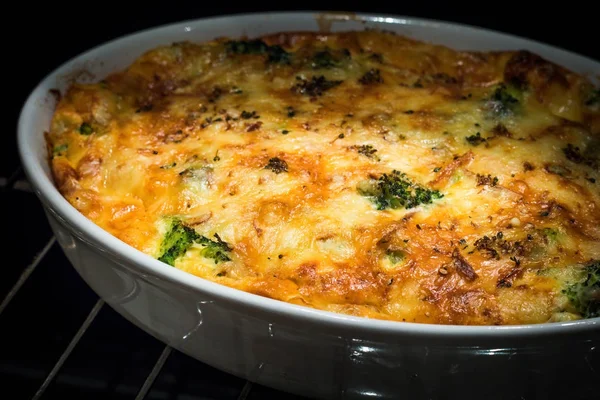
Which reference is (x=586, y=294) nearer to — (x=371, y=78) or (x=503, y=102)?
(x=503, y=102)

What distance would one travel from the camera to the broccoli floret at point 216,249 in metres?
2.19

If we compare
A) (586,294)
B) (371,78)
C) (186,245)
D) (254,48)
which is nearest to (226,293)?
(186,245)

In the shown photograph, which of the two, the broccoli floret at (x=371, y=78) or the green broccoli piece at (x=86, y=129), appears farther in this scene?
the broccoli floret at (x=371, y=78)

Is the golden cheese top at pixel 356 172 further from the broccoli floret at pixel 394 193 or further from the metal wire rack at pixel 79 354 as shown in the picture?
the metal wire rack at pixel 79 354

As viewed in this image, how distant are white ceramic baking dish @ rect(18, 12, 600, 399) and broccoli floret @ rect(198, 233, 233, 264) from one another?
21 centimetres

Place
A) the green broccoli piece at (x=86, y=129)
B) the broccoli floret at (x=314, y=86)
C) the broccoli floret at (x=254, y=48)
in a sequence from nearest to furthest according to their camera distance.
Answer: the green broccoli piece at (x=86, y=129) < the broccoli floret at (x=314, y=86) < the broccoli floret at (x=254, y=48)

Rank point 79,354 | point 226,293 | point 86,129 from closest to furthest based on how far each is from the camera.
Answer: point 226,293, point 86,129, point 79,354

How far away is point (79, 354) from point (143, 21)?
8.81 ft

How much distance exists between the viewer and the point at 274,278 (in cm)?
213

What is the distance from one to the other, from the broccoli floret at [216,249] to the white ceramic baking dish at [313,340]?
21 centimetres

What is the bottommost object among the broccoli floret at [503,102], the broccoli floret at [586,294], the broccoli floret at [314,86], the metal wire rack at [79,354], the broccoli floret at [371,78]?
the metal wire rack at [79,354]

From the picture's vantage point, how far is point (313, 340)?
1.88 m

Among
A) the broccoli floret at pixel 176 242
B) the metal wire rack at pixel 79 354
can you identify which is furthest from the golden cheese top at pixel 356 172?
the metal wire rack at pixel 79 354

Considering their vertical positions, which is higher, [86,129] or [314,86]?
[314,86]
